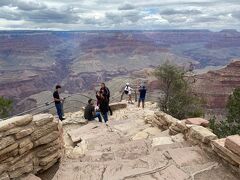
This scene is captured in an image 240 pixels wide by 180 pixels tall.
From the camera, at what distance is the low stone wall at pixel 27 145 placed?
6062 millimetres

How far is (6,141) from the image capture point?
602 cm

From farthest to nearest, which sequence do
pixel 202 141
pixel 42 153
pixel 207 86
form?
pixel 207 86
pixel 202 141
pixel 42 153

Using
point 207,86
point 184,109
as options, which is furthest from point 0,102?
point 207,86

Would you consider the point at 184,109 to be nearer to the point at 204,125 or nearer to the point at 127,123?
the point at 127,123

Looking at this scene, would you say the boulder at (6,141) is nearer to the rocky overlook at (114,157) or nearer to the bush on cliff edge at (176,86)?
the rocky overlook at (114,157)

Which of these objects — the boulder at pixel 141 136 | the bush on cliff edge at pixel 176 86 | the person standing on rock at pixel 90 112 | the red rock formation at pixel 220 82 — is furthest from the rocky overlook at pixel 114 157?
the red rock formation at pixel 220 82

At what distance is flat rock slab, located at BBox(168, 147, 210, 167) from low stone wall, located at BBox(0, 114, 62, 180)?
2.74 m

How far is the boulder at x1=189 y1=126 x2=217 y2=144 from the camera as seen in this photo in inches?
304

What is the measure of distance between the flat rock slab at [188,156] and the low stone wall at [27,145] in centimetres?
274

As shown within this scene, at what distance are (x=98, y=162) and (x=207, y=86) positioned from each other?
92.0m

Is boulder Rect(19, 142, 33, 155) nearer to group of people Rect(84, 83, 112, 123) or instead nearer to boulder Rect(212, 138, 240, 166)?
boulder Rect(212, 138, 240, 166)

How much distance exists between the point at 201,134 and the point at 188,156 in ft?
2.46

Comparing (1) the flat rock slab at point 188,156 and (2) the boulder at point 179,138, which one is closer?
(1) the flat rock slab at point 188,156

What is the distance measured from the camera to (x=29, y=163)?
663 cm
